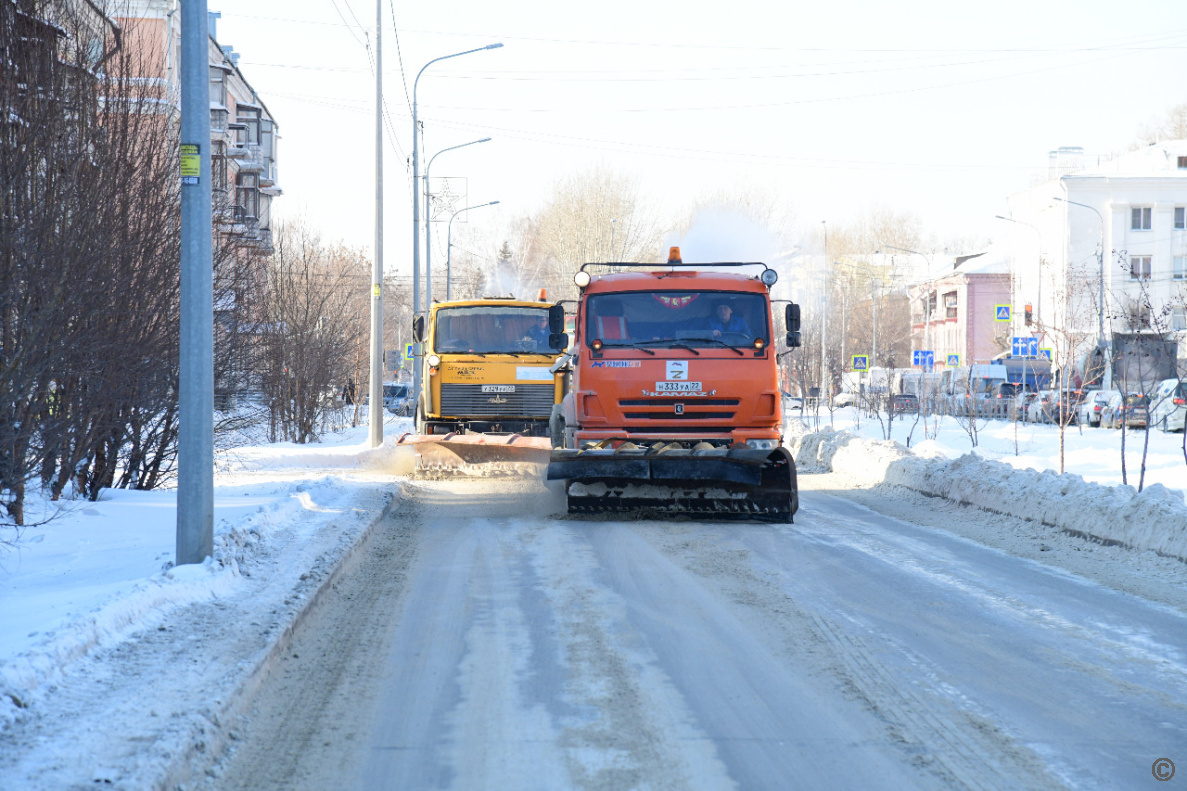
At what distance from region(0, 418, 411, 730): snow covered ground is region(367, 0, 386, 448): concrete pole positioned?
8.44m

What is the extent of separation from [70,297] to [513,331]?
10.3 metres

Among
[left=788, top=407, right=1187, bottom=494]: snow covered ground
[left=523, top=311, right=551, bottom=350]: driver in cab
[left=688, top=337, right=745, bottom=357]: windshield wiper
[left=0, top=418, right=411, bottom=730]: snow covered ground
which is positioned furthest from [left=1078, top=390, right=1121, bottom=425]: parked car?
[left=0, top=418, right=411, bottom=730]: snow covered ground

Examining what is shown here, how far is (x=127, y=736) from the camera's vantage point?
4.37 meters

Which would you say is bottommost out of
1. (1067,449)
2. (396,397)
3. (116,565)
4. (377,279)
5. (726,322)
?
(1067,449)

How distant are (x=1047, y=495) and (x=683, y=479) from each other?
4.01 meters

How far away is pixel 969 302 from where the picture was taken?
8231 centimetres

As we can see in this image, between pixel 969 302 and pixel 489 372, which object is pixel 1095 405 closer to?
pixel 489 372

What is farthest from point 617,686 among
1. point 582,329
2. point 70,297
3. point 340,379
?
point 340,379

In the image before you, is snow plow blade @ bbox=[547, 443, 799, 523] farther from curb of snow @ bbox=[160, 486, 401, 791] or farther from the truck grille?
the truck grille

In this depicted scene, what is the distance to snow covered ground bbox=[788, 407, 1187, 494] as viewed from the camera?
18812 mm

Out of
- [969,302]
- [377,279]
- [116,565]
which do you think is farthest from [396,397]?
[969,302]

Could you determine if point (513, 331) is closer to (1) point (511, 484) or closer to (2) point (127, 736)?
(1) point (511, 484)

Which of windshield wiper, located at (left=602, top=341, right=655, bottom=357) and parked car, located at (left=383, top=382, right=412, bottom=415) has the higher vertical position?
windshield wiper, located at (left=602, top=341, right=655, bottom=357)

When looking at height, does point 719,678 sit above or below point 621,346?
below
